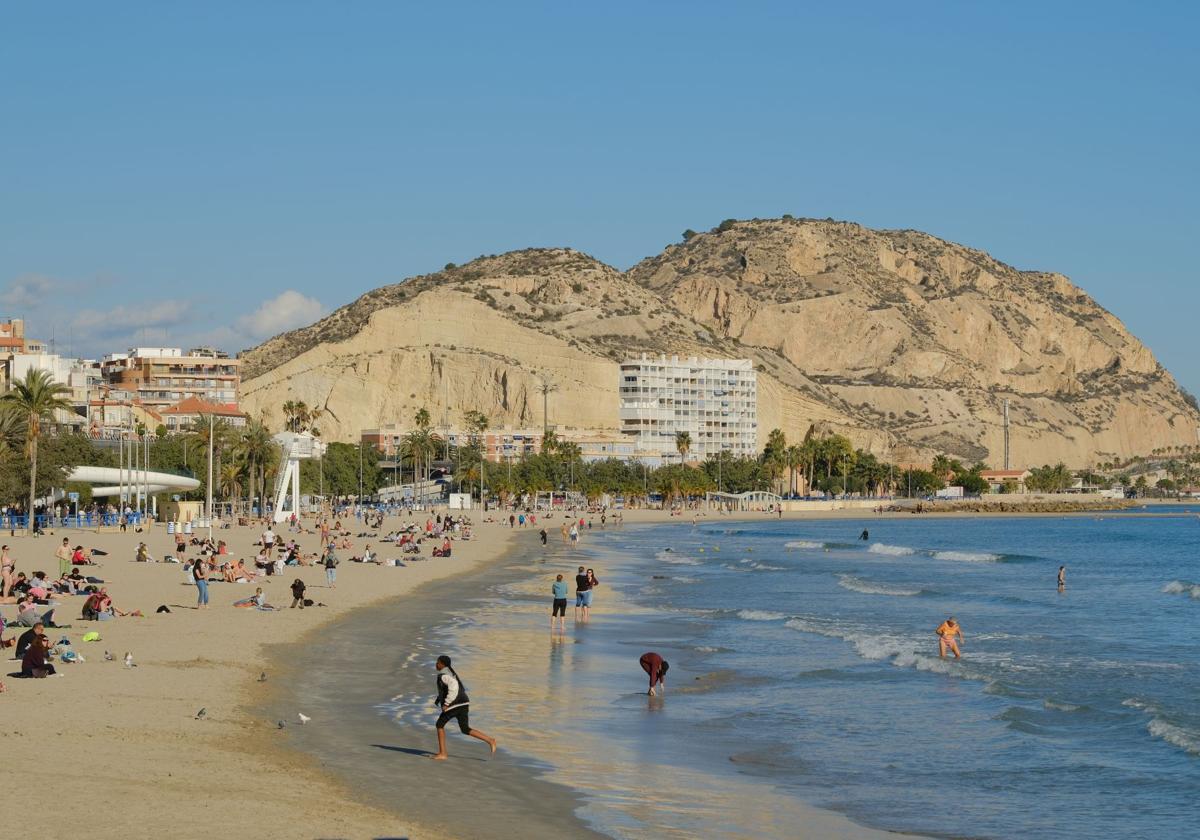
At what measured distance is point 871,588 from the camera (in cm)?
4844

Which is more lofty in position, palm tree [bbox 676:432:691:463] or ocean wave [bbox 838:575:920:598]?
palm tree [bbox 676:432:691:463]

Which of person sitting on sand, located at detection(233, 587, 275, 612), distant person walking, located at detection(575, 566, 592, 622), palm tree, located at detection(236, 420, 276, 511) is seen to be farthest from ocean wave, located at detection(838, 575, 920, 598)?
palm tree, located at detection(236, 420, 276, 511)

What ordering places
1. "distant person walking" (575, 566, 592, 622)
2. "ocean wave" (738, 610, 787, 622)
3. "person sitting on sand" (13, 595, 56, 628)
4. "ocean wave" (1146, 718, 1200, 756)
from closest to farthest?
"ocean wave" (1146, 718, 1200, 756), "person sitting on sand" (13, 595, 56, 628), "distant person walking" (575, 566, 592, 622), "ocean wave" (738, 610, 787, 622)

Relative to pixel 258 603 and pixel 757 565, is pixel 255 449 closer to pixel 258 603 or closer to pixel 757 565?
pixel 757 565

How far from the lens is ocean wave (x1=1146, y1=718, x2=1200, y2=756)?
62.0ft

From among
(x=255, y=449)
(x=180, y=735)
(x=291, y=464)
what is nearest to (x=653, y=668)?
(x=180, y=735)

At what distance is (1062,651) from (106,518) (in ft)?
183

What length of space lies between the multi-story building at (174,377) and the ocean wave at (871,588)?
12148cm

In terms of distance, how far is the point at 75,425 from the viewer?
381 ft

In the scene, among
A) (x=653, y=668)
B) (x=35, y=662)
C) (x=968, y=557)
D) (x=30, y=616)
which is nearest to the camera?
(x=35, y=662)

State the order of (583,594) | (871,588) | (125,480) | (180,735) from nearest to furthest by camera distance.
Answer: (180,735) < (583,594) < (871,588) < (125,480)

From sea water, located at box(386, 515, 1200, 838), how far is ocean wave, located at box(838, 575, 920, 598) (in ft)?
0.60

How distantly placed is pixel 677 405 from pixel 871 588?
145 meters

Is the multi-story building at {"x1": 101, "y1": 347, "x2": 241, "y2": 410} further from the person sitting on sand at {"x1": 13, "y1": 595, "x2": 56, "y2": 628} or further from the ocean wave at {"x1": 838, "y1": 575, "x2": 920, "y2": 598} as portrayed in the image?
the person sitting on sand at {"x1": 13, "y1": 595, "x2": 56, "y2": 628}
